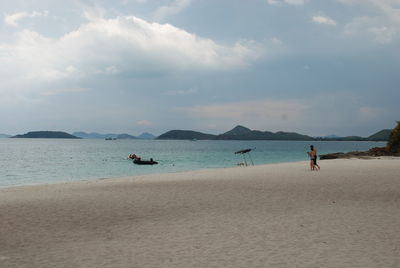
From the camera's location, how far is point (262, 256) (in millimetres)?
7090

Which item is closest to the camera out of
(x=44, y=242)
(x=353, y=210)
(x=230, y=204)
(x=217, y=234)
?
(x=44, y=242)

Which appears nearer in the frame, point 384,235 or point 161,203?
point 384,235

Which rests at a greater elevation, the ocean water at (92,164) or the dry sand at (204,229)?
the dry sand at (204,229)

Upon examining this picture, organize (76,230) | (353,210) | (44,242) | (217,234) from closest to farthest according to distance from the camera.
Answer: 1. (44,242)
2. (217,234)
3. (76,230)
4. (353,210)

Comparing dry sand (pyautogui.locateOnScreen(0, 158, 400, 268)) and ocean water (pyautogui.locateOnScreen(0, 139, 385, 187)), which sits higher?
dry sand (pyautogui.locateOnScreen(0, 158, 400, 268))

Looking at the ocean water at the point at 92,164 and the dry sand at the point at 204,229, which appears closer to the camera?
the dry sand at the point at 204,229

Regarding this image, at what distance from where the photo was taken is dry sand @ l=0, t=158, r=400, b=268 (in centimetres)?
702

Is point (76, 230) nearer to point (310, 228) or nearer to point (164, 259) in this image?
point (164, 259)

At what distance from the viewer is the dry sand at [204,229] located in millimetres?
7016

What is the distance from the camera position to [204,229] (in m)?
9.51

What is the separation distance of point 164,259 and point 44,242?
130 inches

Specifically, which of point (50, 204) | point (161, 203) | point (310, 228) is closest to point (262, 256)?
point (310, 228)

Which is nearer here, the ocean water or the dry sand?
the dry sand

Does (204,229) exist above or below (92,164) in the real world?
above
